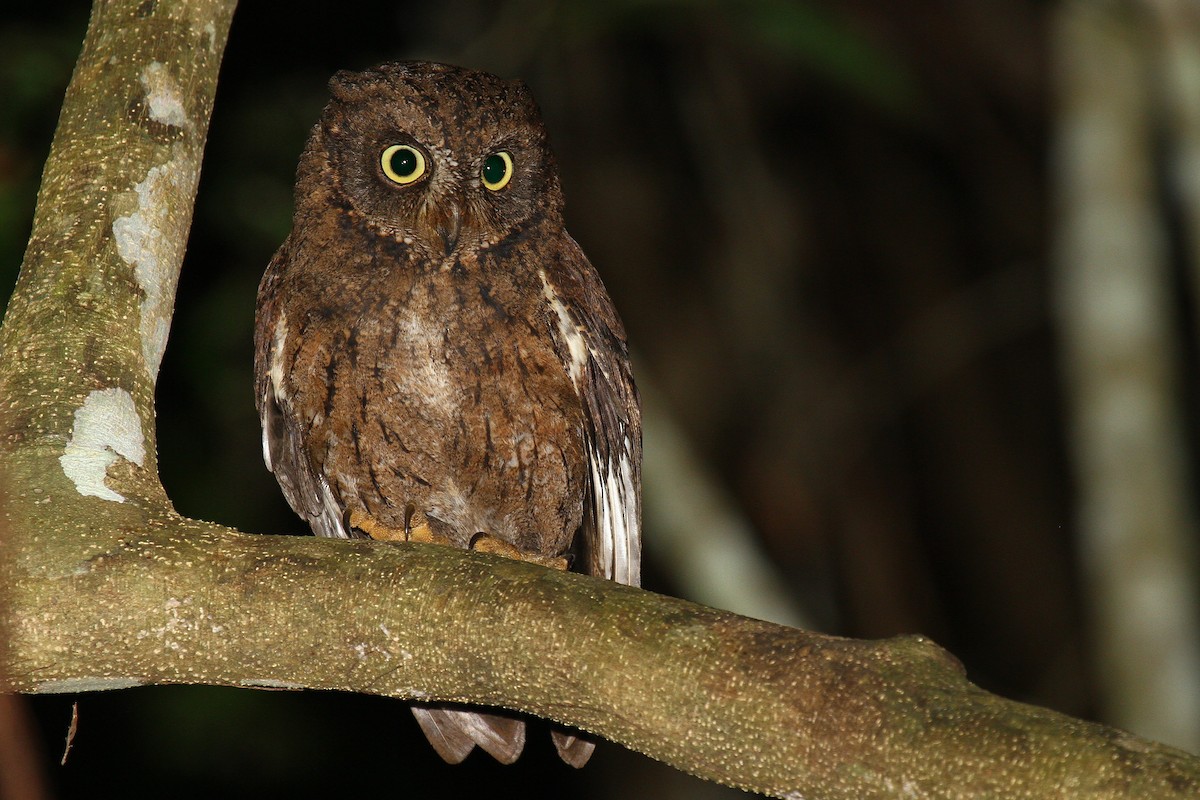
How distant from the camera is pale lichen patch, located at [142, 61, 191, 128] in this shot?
7.88 feet

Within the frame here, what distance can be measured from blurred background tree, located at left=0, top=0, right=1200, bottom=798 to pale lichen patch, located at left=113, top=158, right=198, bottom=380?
1.88 m

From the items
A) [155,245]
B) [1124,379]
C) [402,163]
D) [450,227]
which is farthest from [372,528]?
[1124,379]

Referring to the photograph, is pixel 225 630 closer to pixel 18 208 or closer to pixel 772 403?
pixel 18 208

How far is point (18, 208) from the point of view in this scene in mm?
3469

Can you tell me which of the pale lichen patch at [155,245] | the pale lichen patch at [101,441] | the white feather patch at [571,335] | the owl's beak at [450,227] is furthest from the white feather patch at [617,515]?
the pale lichen patch at [101,441]

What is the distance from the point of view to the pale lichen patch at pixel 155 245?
7.42 ft

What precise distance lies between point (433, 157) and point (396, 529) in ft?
3.37

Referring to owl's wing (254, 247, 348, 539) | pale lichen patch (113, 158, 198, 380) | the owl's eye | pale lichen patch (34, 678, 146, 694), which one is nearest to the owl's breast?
owl's wing (254, 247, 348, 539)

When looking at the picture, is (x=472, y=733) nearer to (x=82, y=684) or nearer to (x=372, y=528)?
(x=372, y=528)

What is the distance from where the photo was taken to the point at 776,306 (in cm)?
711

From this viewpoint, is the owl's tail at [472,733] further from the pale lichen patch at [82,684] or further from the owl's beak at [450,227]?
the pale lichen patch at [82,684]

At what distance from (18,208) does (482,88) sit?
1316 mm

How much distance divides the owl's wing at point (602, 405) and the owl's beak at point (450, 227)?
28 cm

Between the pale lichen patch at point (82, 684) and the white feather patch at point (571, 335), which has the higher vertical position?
the white feather patch at point (571, 335)
